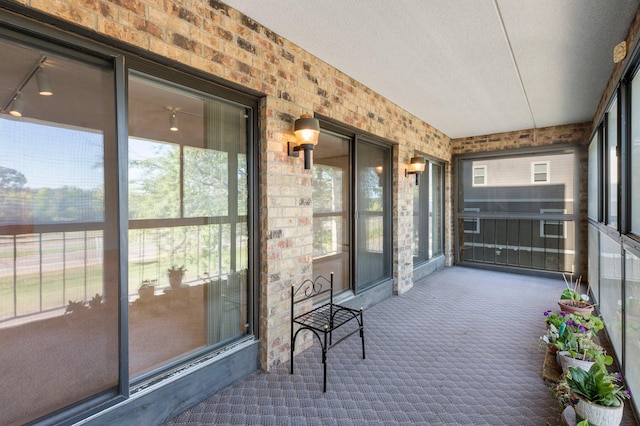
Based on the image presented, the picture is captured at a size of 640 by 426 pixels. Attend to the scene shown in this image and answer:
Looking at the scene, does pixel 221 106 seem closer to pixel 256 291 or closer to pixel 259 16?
pixel 259 16

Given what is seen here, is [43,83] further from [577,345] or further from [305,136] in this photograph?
[577,345]

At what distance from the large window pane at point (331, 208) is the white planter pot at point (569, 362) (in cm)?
218

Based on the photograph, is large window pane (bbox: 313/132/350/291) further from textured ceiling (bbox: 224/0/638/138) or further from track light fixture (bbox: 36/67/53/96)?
track light fixture (bbox: 36/67/53/96)

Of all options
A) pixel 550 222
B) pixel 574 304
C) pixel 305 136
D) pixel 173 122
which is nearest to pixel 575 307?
pixel 574 304

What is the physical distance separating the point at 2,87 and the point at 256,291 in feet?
6.40

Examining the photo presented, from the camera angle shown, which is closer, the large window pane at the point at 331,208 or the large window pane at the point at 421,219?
the large window pane at the point at 331,208

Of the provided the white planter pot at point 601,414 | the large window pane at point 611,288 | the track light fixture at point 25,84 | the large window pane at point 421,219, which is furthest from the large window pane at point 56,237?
the large window pane at point 421,219

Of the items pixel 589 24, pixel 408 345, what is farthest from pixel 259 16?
pixel 408 345

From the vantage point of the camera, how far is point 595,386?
68.9 inches

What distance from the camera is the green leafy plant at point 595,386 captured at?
1694mm

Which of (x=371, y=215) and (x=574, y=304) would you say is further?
(x=371, y=215)

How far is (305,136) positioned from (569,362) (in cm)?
266

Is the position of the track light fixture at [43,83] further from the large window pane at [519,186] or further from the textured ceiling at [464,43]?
the large window pane at [519,186]

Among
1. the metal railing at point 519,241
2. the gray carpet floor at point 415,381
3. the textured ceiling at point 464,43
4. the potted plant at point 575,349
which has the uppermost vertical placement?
the textured ceiling at point 464,43
